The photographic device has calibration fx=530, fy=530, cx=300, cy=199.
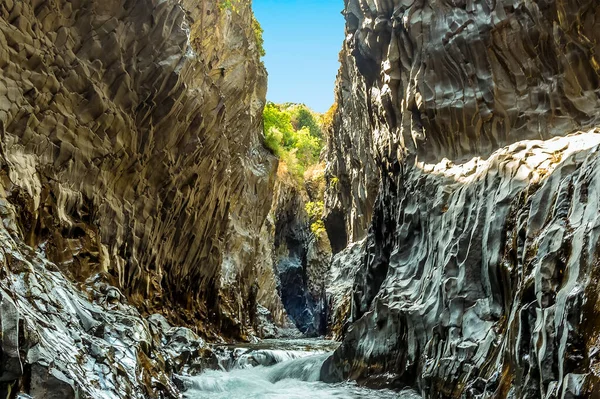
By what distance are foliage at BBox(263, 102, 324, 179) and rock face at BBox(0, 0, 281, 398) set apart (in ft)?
32.8

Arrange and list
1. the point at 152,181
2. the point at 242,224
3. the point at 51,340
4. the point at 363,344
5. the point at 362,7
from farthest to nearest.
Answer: the point at 242,224
the point at 362,7
the point at 152,181
the point at 363,344
the point at 51,340

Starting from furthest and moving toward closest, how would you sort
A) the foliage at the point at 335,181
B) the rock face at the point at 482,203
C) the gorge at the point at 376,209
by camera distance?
the foliage at the point at 335,181 → the gorge at the point at 376,209 → the rock face at the point at 482,203

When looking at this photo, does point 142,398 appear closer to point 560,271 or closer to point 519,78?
point 560,271

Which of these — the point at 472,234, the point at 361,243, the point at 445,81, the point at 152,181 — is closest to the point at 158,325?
the point at 152,181

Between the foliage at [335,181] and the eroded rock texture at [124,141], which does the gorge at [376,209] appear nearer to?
the eroded rock texture at [124,141]

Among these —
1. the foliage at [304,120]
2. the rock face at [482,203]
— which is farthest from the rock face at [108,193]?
the foliage at [304,120]

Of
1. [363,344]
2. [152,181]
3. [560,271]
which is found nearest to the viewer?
[560,271]

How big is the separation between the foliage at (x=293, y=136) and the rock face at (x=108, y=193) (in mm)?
9983

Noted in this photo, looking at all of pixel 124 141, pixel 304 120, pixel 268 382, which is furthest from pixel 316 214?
pixel 268 382

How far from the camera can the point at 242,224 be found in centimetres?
2588

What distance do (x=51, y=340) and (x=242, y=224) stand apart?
1968 cm

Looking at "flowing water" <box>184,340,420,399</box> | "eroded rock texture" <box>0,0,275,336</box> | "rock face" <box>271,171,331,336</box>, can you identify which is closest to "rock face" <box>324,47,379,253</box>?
"eroded rock texture" <box>0,0,275,336</box>

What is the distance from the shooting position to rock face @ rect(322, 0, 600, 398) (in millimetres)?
5387

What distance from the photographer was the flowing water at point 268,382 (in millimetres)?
9750
